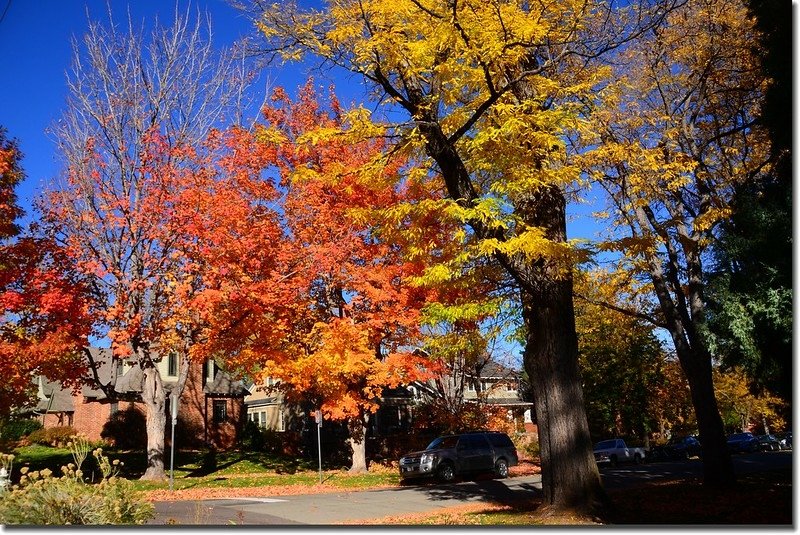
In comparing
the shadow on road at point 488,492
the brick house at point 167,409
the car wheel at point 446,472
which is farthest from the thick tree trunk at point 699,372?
the brick house at point 167,409

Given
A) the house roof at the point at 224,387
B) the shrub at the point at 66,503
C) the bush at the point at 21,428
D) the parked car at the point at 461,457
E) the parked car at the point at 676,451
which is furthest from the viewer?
the house roof at the point at 224,387

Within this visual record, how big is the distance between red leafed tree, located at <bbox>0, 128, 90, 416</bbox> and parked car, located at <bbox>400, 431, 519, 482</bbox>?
10.7 m

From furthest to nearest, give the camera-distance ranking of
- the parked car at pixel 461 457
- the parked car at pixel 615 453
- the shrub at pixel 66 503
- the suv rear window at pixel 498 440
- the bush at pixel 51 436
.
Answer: the bush at pixel 51 436 < the parked car at pixel 615 453 < the suv rear window at pixel 498 440 < the parked car at pixel 461 457 < the shrub at pixel 66 503

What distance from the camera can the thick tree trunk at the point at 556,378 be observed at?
8820mm

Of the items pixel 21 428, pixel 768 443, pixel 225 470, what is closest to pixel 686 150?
pixel 225 470

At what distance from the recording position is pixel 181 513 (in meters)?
10.8

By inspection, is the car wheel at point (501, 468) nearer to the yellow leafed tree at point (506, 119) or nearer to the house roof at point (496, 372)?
the yellow leafed tree at point (506, 119)

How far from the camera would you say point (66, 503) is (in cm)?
522

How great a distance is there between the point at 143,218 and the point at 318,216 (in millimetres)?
4966

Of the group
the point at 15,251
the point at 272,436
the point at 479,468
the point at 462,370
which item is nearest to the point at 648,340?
the point at 462,370

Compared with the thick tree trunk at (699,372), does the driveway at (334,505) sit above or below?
below

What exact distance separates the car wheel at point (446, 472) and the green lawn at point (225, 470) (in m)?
1.57

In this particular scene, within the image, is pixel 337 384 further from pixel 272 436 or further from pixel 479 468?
pixel 272 436

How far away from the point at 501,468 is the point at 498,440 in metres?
1.10
